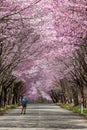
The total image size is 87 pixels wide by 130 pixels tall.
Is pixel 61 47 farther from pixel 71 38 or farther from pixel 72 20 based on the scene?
pixel 72 20

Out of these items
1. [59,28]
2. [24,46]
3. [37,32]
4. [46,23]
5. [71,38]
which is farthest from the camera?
[24,46]

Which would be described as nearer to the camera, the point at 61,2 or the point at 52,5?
the point at 61,2

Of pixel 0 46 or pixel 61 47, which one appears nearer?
pixel 0 46

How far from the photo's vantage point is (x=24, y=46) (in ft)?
131

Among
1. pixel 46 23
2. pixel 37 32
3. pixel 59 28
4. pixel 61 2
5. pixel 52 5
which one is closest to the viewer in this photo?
pixel 61 2

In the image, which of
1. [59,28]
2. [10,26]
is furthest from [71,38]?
[10,26]

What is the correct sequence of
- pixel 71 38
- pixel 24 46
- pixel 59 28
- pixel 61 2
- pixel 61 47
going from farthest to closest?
pixel 61 47
pixel 24 46
pixel 71 38
pixel 59 28
pixel 61 2

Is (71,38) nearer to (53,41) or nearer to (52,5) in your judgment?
(52,5)

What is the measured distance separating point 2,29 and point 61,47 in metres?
14.3

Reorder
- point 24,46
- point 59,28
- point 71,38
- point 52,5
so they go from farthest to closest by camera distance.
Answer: point 24,46
point 71,38
point 59,28
point 52,5

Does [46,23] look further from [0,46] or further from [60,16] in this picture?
[60,16]

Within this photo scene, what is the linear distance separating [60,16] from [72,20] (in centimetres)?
104

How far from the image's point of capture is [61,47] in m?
42.6

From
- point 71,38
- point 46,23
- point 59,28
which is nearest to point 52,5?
point 59,28
